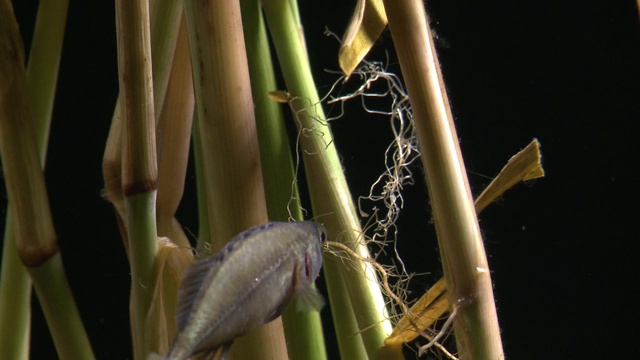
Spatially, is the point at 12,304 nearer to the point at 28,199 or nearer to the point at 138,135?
the point at 28,199

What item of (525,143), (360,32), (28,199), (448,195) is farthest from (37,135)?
(525,143)

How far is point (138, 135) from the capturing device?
623 mm

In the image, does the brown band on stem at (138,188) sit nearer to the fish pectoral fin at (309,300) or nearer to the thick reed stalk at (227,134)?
the thick reed stalk at (227,134)

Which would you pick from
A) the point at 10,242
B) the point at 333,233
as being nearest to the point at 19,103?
the point at 10,242

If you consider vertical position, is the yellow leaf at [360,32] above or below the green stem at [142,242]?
above

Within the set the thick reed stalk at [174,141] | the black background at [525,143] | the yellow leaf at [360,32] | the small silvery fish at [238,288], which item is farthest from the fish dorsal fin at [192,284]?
the black background at [525,143]

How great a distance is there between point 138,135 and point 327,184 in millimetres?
264

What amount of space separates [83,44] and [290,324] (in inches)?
45.2

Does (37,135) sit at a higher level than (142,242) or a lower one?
higher

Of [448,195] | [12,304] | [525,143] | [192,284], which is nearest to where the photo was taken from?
[192,284]

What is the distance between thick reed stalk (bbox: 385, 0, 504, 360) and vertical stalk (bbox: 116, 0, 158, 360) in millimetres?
231

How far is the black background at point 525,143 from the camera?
57.0 inches

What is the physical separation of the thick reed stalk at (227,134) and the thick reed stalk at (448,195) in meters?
0.16

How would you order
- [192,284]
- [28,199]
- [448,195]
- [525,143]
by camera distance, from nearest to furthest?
[192,284] → [448,195] → [28,199] → [525,143]
